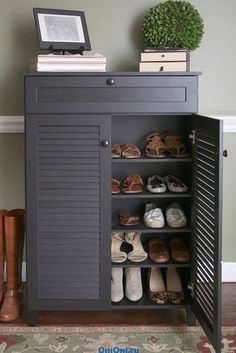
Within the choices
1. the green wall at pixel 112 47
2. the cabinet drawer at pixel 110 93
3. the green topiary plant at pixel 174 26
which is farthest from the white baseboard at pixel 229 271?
the green topiary plant at pixel 174 26

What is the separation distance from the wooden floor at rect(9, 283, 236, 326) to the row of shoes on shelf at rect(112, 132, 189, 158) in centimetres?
72

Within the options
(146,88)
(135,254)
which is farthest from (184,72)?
(135,254)

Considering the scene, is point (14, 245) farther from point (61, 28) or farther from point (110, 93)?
point (61, 28)

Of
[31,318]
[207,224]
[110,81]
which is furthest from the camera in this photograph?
[31,318]

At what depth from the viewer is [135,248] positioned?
2.47 meters

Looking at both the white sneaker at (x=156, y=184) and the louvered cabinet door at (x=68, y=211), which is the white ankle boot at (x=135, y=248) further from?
the white sneaker at (x=156, y=184)

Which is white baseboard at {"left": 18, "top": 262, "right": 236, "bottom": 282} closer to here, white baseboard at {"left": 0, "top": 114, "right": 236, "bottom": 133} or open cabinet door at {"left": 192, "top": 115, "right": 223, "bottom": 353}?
open cabinet door at {"left": 192, "top": 115, "right": 223, "bottom": 353}

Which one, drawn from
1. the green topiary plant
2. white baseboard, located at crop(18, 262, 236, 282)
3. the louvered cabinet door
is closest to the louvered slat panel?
the louvered cabinet door

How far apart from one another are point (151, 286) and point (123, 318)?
0.19 meters

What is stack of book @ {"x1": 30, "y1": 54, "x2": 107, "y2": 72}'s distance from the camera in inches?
88.0

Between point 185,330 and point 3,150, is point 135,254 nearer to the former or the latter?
point 185,330

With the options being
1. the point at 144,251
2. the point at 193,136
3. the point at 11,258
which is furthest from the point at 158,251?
the point at 11,258

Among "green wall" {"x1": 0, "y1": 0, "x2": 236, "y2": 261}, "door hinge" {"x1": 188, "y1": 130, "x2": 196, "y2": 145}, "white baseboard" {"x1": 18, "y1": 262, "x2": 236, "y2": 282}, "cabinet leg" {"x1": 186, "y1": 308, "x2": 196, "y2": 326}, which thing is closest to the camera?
"door hinge" {"x1": 188, "y1": 130, "x2": 196, "y2": 145}

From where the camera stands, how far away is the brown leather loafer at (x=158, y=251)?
2.40 meters
